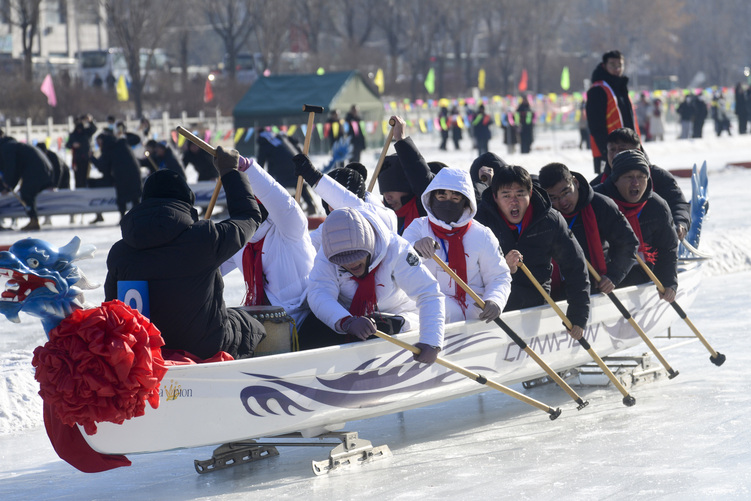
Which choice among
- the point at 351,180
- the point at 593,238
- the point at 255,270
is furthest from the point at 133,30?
the point at 255,270

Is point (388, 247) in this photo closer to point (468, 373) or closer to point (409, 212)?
point (468, 373)

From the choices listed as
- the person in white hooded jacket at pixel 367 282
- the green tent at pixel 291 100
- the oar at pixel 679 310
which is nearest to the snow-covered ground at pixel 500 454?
the oar at pixel 679 310

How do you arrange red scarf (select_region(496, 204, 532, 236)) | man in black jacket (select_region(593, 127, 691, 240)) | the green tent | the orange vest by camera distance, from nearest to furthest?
red scarf (select_region(496, 204, 532, 236)) < man in black jacket (select_region(593, 127, 691, 240)) < the orange vest < the green tent

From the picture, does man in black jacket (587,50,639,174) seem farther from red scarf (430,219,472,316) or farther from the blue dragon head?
the blue dragon head

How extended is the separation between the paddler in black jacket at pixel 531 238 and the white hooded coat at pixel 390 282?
0.70 metres

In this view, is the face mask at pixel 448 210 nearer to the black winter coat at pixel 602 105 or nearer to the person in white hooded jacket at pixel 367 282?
the person in white hooded jacket at pixel 367 282

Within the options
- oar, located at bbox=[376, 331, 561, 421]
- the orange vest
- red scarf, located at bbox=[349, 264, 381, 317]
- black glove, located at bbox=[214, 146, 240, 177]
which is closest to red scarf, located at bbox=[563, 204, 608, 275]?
oar, located at bbox=[376, 331, 561, 421]

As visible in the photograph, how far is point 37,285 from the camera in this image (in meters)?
4.16

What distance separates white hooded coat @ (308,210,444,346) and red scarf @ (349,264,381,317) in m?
0.03

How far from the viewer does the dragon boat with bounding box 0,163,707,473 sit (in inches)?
165

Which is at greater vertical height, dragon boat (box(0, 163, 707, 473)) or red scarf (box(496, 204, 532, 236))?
red scarf (box(496, 204, 532, 236))

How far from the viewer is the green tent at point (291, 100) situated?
26.5m

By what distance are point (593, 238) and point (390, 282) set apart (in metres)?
1.63

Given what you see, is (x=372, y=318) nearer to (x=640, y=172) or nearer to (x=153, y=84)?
(x=640, y=172)
